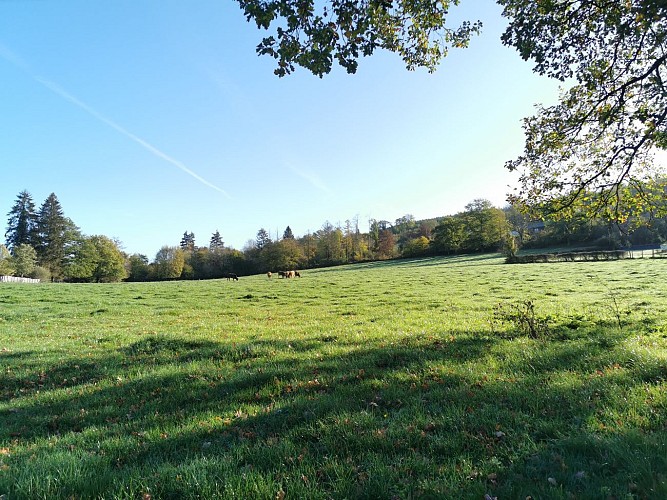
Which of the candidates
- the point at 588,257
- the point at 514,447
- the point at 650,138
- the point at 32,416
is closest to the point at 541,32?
the point at 650,138

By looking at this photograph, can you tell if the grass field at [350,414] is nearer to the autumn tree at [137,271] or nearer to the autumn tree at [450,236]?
the autumn tree at [450,236]

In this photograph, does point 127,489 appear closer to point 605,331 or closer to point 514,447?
point 514,447

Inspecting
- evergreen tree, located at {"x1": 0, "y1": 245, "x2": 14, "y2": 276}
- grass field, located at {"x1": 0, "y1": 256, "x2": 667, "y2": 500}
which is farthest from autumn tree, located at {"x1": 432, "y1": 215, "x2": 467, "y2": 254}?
evergreen tree, located at {"x1": 0, "y1": 245, "x2": 14, "y2": 276}

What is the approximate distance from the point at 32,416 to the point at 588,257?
67.1m

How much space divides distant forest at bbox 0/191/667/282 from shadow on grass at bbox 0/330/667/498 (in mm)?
62551

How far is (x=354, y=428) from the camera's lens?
4.40 metres

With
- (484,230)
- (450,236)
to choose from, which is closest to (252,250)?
(450,236)

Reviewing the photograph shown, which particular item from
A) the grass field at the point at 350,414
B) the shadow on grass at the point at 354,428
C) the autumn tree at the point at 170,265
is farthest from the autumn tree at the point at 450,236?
the shadow on grass at the point at 354,428

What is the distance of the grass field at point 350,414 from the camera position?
3344 mm

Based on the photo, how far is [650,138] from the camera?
28.2 ft

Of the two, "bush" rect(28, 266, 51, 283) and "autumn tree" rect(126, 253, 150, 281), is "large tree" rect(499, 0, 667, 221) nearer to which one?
"bush" rect(28, 266, 51, 283)

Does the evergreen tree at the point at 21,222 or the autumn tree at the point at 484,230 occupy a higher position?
the evergreen tree at the point at 21,222

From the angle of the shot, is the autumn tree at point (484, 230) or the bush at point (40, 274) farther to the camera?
the autumn tree at point (484, 230)

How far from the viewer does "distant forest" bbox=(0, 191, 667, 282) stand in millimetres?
79250
